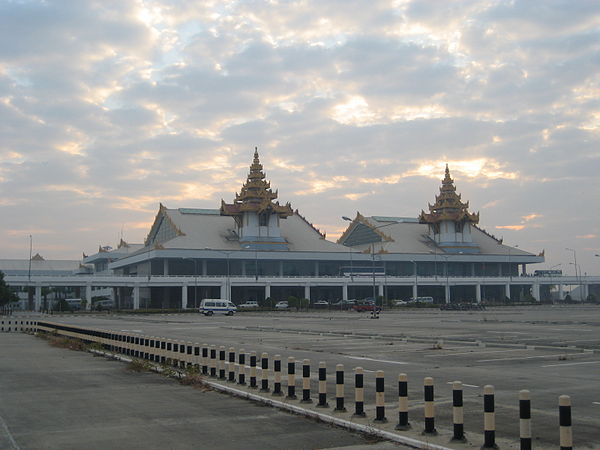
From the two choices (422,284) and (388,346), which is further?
(422,284)

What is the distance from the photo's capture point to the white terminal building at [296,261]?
10775cm

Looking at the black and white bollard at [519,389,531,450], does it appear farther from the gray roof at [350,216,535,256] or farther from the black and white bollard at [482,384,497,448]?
the gray roof at [350,216,535,256]

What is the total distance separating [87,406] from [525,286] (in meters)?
134

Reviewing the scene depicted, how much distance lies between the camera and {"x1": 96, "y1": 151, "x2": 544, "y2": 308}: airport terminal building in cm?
10888

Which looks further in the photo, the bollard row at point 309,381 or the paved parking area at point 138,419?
the paved parking area at point 138,419

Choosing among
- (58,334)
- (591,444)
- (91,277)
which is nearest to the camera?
(591,444)

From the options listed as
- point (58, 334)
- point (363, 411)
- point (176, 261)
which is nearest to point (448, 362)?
point (363, 411)

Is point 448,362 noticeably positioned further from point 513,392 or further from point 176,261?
point 176,261

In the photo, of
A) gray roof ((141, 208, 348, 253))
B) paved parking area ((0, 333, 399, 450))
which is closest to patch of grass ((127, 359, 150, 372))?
paved parking area ((0, 333, 399, 450))

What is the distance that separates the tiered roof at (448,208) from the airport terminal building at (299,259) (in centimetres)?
21

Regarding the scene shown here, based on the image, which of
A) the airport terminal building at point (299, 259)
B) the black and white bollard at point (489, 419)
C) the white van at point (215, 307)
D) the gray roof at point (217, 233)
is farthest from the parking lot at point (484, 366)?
the gray roof at point (217, 233)

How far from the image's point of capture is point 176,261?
113438 mm

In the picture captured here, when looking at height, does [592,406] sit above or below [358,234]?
below

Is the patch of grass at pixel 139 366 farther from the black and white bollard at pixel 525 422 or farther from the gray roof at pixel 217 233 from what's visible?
the gray roof at pixel 217 233
